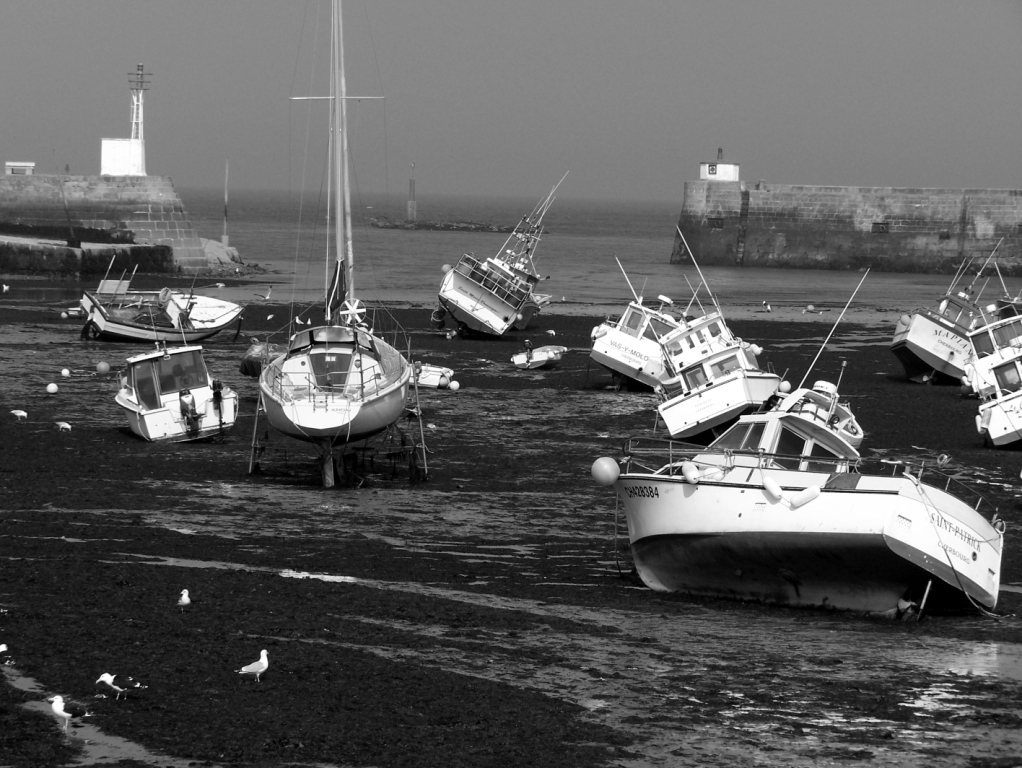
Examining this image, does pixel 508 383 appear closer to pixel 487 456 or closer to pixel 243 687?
pixel 487 456

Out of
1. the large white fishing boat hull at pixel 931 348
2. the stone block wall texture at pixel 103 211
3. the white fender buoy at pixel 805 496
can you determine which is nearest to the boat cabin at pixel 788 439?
the white fender buoy at pixel 805 496

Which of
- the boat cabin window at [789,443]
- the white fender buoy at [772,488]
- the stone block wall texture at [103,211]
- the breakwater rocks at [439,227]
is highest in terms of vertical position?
the stone block wall texture at [103,211]

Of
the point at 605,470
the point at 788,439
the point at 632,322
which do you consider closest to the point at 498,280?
the point at 632,322

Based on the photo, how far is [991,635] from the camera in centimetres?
1202

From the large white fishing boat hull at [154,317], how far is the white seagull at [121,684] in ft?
75.0

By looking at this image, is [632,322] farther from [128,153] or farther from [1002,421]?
[128,153]

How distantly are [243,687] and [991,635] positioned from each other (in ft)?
20.3

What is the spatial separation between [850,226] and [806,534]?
67.4 metres

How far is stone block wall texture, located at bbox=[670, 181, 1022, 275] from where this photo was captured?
74438 mm

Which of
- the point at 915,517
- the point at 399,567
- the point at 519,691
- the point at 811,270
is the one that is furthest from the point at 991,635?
the point at 811,270

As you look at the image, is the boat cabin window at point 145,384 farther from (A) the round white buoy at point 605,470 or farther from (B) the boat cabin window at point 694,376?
(A) the round white buoy at point 605,470

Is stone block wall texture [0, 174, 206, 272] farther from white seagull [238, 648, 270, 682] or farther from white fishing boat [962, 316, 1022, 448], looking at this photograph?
white seagull [238, 648, 270, 682]

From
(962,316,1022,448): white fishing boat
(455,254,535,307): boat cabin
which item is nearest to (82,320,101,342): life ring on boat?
(455,254,535,307): boat cabin

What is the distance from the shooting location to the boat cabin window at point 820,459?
13.0 meters
